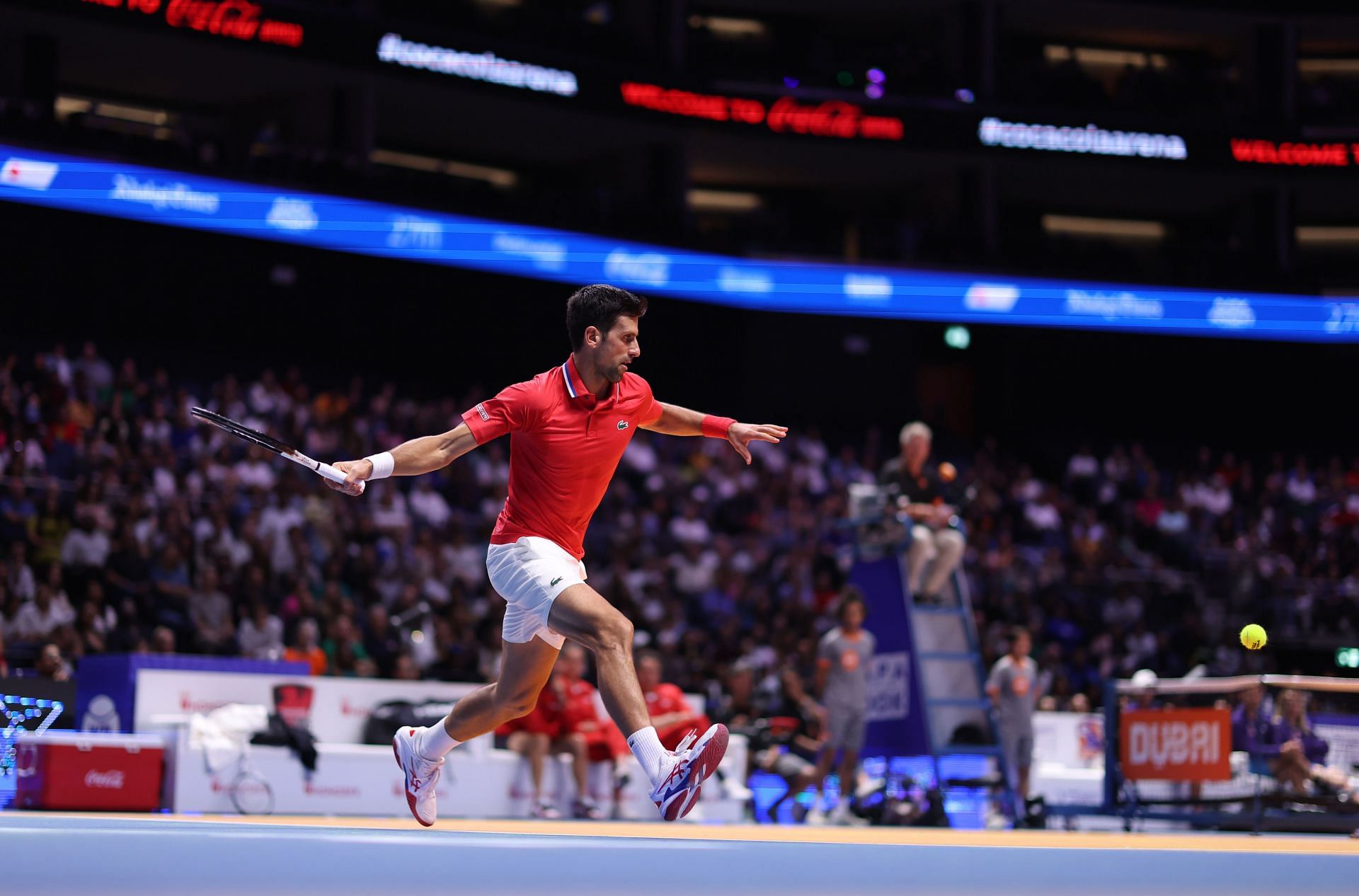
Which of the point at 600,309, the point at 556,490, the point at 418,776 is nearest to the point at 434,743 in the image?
the point at 418,776

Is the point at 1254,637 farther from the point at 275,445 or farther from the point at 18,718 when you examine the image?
the point at 18,718

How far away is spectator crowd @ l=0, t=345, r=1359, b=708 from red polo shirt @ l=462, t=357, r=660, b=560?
627cm

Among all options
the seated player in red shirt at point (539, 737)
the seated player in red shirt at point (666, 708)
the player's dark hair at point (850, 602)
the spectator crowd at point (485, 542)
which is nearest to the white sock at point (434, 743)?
the seated player in red shirt at point (539, 737)

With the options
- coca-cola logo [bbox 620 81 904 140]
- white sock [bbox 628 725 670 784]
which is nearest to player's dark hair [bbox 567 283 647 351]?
white sock [bbox 628 725 670 784]

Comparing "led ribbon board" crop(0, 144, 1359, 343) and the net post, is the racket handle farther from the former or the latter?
"led ribbon board" crop(0, 144, 1359, 343)

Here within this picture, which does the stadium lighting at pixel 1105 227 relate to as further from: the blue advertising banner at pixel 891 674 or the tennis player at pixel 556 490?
the tennis player at pixel 556 490

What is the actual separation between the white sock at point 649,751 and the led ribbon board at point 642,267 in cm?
1413

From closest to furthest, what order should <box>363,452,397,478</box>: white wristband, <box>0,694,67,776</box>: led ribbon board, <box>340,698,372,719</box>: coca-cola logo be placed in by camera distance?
<box>363,452,397,478</box>: white wristband, <box>0,694,67,776</box>: led ribbon board, <box>340,698,372,719</box>: coca-cola logo

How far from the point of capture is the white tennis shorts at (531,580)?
5.52 metres

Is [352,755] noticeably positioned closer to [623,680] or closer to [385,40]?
[623,680]

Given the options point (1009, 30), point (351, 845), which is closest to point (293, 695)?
point (351, 845)

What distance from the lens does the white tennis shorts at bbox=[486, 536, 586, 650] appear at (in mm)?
5516

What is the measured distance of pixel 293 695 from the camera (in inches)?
428

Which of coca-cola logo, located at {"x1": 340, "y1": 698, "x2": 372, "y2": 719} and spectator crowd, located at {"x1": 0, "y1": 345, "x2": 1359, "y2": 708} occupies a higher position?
spectator crowd, located at {"x1": 0, "y1": 345, "x2": 1359, "y2": 708}
